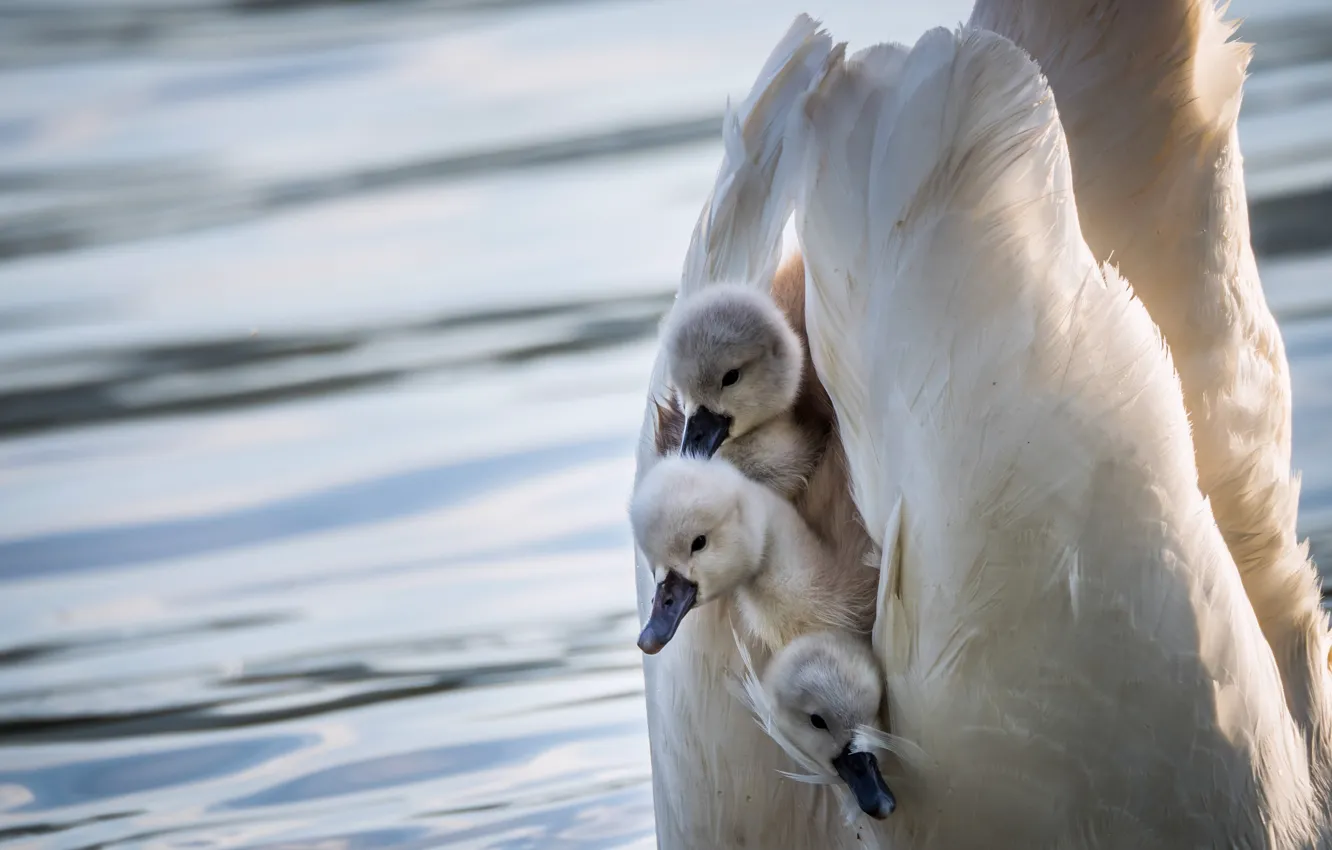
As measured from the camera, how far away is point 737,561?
2.52m

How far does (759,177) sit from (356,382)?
8.71 ft

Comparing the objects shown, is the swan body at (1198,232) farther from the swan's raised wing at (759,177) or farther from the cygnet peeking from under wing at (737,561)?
the cygnet peeking from under wing at (737,561)

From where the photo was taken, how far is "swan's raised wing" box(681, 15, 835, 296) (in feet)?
8.45

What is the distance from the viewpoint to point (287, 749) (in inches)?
154

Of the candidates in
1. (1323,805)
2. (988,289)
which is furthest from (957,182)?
(1323,805)

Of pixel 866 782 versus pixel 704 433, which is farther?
pixel 704 433

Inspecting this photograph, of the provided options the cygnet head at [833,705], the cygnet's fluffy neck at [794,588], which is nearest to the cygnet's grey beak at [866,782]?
the cygnet head at [833,705]

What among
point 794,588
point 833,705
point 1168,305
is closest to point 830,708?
point 833,705

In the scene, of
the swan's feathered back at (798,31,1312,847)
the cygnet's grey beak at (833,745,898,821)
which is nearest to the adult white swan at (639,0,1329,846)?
the cygnet's grey beak at (833,745,898,821)

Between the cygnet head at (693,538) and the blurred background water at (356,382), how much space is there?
1125 millimetres

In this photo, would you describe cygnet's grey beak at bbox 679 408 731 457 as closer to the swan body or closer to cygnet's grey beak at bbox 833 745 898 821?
cygnet's grey beak at bbox 833 745 898 821

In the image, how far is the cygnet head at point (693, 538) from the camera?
8.24 ft

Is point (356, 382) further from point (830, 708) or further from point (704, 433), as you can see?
point (830, 708)

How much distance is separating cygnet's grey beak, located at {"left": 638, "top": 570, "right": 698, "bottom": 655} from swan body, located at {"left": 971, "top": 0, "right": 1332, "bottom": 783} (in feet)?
2.35
